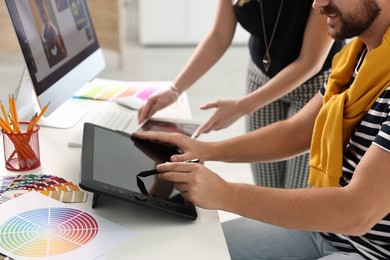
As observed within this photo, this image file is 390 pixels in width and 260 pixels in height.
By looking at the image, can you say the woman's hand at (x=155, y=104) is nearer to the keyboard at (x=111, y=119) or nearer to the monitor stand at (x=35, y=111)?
the keyboard at (x=111, y=119)

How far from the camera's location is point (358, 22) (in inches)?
46.1

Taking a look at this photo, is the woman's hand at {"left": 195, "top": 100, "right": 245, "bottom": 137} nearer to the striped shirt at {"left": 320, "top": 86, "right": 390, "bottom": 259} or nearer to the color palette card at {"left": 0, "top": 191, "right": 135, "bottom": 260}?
the striped shirt at {"left": 320, "top": 86, "right": 390, "bottom": 259}

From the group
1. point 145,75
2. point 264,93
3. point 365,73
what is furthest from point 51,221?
point 145,75

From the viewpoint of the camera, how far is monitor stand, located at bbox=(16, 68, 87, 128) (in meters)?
1.57

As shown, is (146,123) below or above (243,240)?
above

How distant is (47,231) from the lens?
1024 mm

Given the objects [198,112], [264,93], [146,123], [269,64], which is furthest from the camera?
[198,112]

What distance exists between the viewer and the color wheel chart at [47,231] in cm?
97

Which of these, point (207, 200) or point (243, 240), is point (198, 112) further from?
point (207, 200)

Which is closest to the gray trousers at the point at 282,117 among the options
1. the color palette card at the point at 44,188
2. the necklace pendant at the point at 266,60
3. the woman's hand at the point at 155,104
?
the necklace pendant at the point at 266,60

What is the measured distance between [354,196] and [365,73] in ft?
0.94

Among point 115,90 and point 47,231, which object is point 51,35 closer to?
point 115,90

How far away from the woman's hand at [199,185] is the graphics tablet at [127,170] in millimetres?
38

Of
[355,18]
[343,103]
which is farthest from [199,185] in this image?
[355,18]
